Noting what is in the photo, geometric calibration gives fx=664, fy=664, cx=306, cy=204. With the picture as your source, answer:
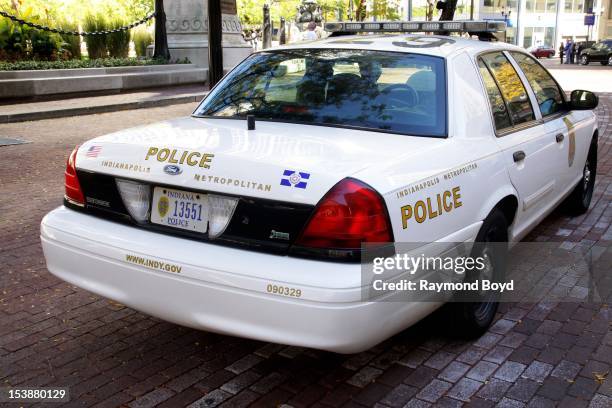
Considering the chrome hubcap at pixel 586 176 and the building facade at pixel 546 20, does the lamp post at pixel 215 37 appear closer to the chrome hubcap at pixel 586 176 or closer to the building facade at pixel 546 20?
the chrome hubcap at pixel 586 176

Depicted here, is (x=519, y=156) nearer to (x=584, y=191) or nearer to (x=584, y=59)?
(x=584, y=191)

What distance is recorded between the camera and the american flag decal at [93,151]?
3461 millimetres

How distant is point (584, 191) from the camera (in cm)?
627

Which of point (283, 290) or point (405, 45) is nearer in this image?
point (283, 290)

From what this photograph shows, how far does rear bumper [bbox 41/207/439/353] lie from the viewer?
2.75 metres

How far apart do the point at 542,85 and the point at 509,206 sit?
1491mm

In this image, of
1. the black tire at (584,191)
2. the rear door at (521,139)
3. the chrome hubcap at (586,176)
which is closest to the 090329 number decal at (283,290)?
the rear door at (521,139)

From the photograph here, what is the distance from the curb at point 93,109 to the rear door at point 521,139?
10753 millimetres

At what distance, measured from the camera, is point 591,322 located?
A: 4.07 meters

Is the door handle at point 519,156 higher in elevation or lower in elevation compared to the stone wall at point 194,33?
lower

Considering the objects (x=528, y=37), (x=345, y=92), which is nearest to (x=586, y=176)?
(x=345, y=92)

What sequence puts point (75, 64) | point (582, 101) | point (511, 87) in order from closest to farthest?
point (511, 87), point (582, 101), point (75, 64)

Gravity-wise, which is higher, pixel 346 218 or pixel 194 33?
pixel 194 33

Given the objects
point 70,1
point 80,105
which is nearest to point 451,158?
point 80,105
